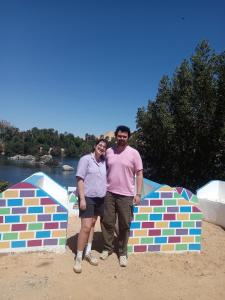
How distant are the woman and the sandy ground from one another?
0.25 metres

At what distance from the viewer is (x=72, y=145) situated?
91000 millimetres

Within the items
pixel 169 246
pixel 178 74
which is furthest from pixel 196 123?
pixel 169 246

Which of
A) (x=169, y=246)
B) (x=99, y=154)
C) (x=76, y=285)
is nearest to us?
(x=76, y=285)

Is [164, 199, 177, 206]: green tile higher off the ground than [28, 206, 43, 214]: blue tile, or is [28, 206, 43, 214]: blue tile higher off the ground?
[164, 199, 177, 206]: green tile

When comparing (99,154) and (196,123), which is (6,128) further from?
(99,154)

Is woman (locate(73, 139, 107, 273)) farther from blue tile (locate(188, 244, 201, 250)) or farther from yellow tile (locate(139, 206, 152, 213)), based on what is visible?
blue tile (locate(188, 244, 201, 250))

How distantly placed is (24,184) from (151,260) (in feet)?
6.04

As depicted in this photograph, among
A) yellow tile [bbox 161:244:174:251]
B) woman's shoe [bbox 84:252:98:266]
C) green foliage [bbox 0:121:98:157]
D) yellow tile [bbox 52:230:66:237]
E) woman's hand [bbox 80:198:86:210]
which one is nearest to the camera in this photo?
woman's hand [bbox 80:198:86:210]

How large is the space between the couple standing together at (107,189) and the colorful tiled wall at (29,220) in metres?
0.41

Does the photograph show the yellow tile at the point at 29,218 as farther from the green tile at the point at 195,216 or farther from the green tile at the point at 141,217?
the green tile at the point at 195,216

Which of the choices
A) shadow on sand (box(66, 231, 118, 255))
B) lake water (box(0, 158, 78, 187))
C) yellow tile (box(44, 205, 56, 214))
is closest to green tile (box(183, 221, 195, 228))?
shadow on sand (box(66, 231, 118, 255))

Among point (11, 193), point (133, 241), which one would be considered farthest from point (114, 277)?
point (11, 193)

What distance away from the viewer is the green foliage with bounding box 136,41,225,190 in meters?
11.1

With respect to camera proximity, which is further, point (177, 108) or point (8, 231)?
point (177, 108)
